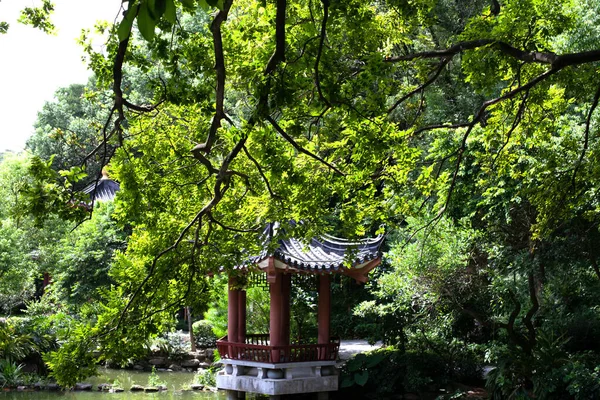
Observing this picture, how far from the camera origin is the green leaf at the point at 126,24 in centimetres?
214

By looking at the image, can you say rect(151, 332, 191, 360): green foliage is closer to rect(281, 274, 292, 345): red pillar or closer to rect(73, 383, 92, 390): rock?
rect(73, 383, 92, 390): rock

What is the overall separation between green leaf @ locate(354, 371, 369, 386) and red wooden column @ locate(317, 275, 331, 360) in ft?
2.30

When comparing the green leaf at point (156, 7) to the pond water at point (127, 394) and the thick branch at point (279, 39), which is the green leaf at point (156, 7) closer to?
the thick branch at point (279, 39)

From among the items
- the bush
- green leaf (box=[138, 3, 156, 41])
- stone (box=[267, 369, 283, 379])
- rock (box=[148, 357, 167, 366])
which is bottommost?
stone (box=[267, 369, 283, 379])

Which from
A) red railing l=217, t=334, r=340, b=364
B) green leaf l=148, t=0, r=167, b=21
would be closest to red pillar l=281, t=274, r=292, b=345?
red railing l=217, t=334, r=340, b=364

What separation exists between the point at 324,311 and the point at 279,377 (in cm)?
127

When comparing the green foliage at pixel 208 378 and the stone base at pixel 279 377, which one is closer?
the stone base at pixel 279 377

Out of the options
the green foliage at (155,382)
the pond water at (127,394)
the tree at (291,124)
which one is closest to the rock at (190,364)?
the pond water at (127,394)

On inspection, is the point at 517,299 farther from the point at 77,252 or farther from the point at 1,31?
the point at 77,252

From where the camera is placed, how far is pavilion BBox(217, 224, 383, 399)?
33.8ft

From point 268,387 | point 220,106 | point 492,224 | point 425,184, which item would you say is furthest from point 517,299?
point 220,106

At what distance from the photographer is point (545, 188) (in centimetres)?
677

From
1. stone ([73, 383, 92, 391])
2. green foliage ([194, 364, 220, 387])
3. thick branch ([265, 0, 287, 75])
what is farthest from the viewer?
green foliage ([194, 364, 220, 387])

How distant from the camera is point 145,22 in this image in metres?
2.04
